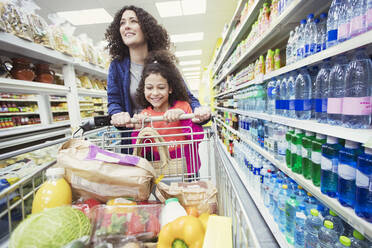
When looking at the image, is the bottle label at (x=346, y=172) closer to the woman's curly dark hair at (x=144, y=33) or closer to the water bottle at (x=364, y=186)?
the water bottle at (x=364, y=186)

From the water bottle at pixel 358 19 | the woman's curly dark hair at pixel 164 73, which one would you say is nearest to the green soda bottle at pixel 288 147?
the water bottle at pixel 358 19

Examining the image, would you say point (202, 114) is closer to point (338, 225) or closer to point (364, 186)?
point (364, 186)

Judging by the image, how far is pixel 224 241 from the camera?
0.48 meters

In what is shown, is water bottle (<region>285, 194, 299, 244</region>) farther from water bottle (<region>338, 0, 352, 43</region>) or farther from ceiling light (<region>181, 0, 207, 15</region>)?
ceiling light (<region>181, 0, 207, 15</region>)

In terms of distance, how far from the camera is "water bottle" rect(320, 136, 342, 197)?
1044mm

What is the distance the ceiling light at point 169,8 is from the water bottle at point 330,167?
4.83 m

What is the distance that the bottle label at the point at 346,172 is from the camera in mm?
932

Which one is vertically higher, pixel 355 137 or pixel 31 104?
pixel 31 104

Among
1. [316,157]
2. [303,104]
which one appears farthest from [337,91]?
[316,157]

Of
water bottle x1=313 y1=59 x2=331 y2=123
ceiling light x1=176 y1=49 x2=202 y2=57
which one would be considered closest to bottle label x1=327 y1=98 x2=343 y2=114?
water bottle x1=313 y1=59 x2=331 y2=123

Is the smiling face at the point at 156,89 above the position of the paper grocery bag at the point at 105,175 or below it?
Answer: above

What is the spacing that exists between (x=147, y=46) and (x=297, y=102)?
147 centimetres

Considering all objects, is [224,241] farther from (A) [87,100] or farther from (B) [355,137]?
(A) [87,100]

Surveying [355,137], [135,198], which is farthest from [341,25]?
[135,198]
